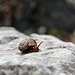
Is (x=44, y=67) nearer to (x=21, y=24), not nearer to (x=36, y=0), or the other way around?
(x=21, y=24)

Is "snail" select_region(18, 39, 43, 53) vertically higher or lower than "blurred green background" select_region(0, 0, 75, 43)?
higher

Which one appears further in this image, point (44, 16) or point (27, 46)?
point (44, 16)

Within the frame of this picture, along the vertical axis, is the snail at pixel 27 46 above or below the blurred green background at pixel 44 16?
above

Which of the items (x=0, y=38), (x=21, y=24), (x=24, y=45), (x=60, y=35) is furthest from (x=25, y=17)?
(x=24, y=45)

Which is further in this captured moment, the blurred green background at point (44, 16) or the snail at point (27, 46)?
the blurred green background at point (44, 16)

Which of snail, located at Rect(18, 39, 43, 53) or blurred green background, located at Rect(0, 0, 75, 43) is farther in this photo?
blurred green background, located at Rect(0, 0, 75, 43)

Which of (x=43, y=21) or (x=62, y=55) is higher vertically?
(x=62, y=55)

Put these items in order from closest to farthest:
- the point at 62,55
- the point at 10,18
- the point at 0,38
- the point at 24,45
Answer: the point at 62,55 < the point at 24,45 < the point at 0,38 < the point at 10,18

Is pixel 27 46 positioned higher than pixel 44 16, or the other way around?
pixel 27 46
